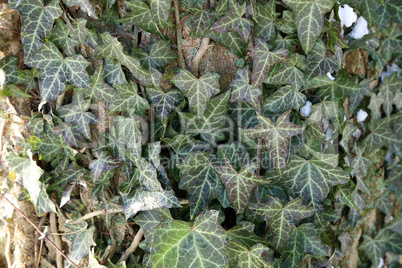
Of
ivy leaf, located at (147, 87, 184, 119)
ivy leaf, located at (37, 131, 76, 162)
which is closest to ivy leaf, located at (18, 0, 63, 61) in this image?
ivy leaf, located at (37, 131, 76, 162)

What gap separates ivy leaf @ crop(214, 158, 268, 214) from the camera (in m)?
0.93

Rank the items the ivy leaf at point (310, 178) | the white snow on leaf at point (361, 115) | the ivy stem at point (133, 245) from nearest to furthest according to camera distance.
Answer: the ivy leaf at point (310, 178), the ivy stem at point (133, 245), the white snow on leaf at point (361, 115)

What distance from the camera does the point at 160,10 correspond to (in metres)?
0.95

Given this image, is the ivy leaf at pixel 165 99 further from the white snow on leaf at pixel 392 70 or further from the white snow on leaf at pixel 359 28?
the white snow on leaf at pixel 392 70

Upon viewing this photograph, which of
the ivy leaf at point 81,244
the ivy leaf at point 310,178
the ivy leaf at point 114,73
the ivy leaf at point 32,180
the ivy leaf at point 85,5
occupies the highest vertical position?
the ivy leaf at point 85,5

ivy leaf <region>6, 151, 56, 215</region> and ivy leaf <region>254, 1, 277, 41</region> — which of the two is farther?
ivy leaf <region>6, 151, 56, 215</region>

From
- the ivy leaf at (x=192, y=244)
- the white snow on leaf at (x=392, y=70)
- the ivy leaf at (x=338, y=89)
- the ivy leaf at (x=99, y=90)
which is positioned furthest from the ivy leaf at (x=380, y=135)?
the ivy leaf at (x=99, y=90)

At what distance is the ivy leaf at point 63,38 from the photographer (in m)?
1.04

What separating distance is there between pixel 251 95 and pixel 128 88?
38cm

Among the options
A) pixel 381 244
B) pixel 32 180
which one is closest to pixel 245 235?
pixel 32 180

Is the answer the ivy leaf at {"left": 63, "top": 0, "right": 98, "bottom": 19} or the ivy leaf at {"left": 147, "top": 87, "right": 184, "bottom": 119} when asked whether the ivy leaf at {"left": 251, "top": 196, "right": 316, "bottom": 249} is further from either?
the ivy leaf at {"left": 63, "top": 0, "right": 98, "bottom": 19}

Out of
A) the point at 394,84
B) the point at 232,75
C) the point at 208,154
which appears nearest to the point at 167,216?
the point at 208,154

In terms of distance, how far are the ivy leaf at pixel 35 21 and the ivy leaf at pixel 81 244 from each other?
619 millimetres

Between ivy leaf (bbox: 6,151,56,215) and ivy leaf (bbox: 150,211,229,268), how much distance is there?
0.45 m
